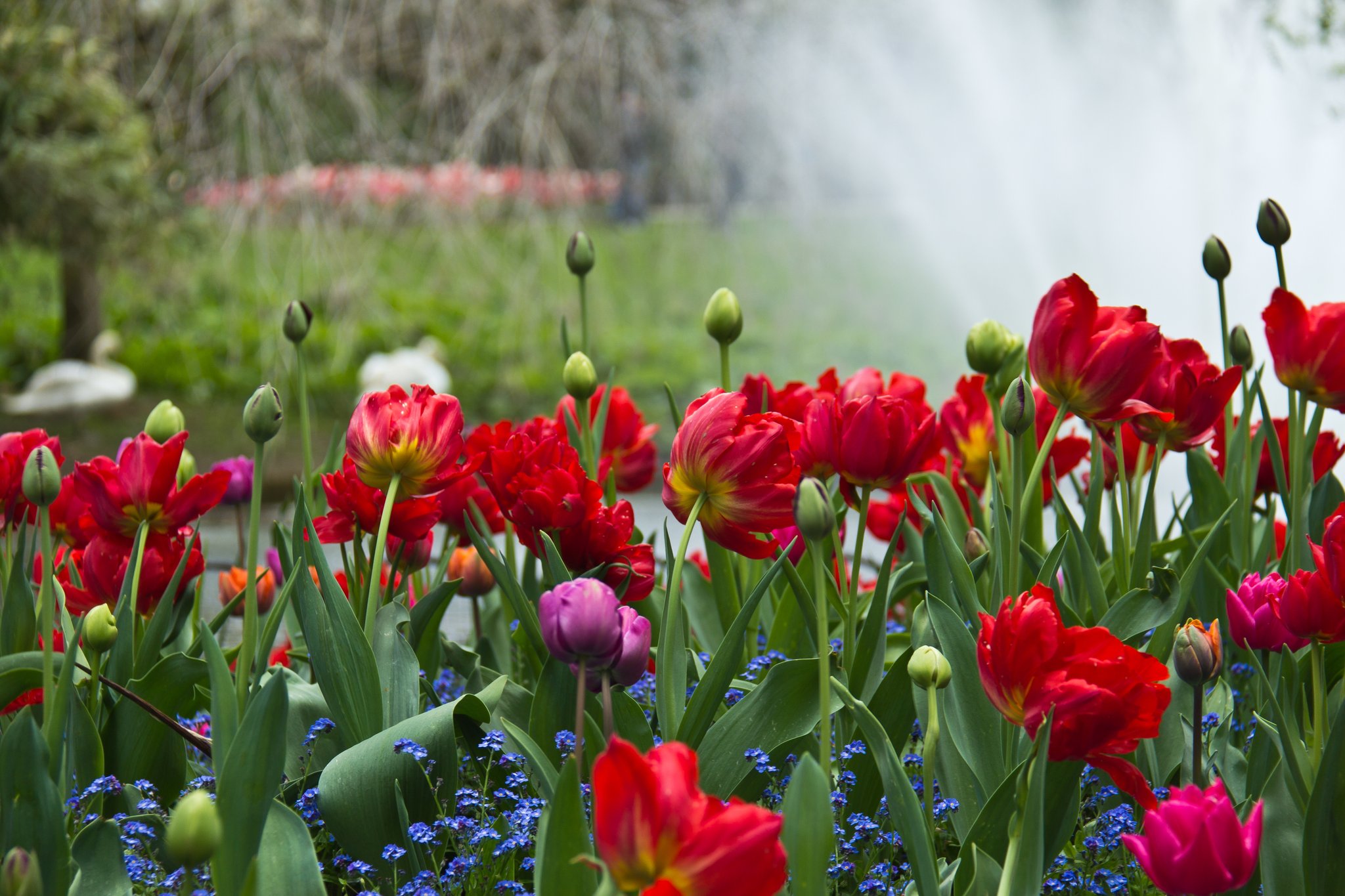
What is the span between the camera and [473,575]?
1232 millimetres

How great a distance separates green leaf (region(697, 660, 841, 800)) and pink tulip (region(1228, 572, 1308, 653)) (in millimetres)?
288

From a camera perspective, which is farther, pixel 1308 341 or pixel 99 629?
pixel 1308 341

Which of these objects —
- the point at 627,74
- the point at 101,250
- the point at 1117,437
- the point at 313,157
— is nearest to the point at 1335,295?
the point at 627,74

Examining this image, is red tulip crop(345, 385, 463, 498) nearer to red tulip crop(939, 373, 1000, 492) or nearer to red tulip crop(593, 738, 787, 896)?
red tulip crop(593, 738, 787, 896)

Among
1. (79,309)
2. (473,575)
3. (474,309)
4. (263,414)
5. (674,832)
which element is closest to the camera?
(674,832)

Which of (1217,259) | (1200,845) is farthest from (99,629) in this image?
(1217,259)

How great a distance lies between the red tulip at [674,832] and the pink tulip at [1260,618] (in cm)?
44

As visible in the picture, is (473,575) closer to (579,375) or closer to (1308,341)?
(579,375)

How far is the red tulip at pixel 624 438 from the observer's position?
1287mm

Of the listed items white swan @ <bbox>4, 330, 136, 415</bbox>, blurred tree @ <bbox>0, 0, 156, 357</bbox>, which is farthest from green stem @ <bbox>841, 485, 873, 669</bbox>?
white swan @ <bbox>4, 330, 136, 415</bbox>

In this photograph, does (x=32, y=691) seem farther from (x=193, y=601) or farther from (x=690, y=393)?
(x=690, y=393)

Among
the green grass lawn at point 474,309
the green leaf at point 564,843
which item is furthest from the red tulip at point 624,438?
the green grass lawn at point 474,309

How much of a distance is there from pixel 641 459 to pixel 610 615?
0.61m

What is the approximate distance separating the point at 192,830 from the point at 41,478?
0.29 m
